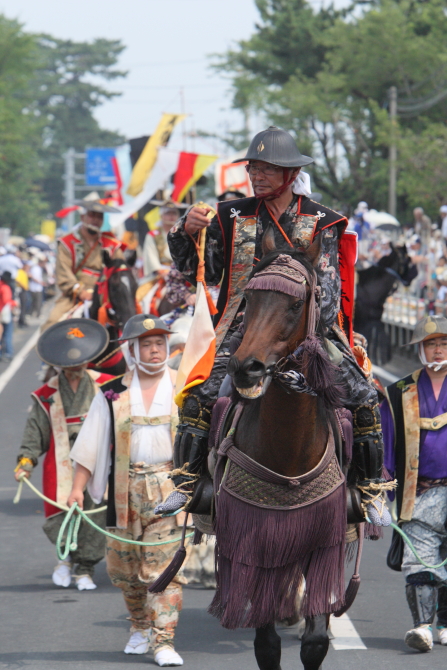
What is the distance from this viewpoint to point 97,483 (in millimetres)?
7203

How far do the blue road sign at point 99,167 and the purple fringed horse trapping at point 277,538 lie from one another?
194 ft

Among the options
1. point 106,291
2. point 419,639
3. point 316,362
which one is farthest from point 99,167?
point 316,362

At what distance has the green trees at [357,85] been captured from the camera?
3659 cm

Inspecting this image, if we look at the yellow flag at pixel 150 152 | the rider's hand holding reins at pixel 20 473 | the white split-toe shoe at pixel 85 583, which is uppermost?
the yellow flag at pixel 150 152

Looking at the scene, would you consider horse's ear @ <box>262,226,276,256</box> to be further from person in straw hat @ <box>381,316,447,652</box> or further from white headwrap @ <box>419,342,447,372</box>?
white headwrap @ <box>419,342,447,372</box>

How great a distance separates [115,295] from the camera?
1161 cm

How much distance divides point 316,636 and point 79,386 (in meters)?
4.53

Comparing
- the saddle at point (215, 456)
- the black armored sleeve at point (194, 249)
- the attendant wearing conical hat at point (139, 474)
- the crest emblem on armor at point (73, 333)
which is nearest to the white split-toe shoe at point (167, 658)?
the attendant wearing conical hat at point (139, 474)

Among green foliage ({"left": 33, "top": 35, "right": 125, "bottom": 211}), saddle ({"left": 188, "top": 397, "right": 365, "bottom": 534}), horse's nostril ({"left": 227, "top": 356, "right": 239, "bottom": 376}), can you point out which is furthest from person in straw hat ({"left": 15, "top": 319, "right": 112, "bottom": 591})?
green foliage ({"left": 33, "top": 35, "right": 125, "bottom": 211})

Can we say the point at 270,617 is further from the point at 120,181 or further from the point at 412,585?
the point at 120,181

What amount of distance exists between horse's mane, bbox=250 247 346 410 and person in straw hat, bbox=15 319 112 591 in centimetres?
387

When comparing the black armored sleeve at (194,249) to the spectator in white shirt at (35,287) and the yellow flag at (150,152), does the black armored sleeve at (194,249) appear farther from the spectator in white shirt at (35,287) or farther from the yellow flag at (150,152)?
the spectator in white shirt at (35,287)

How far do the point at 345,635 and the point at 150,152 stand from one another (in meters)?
14.7

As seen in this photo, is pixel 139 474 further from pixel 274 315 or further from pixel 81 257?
pixel 81 257
